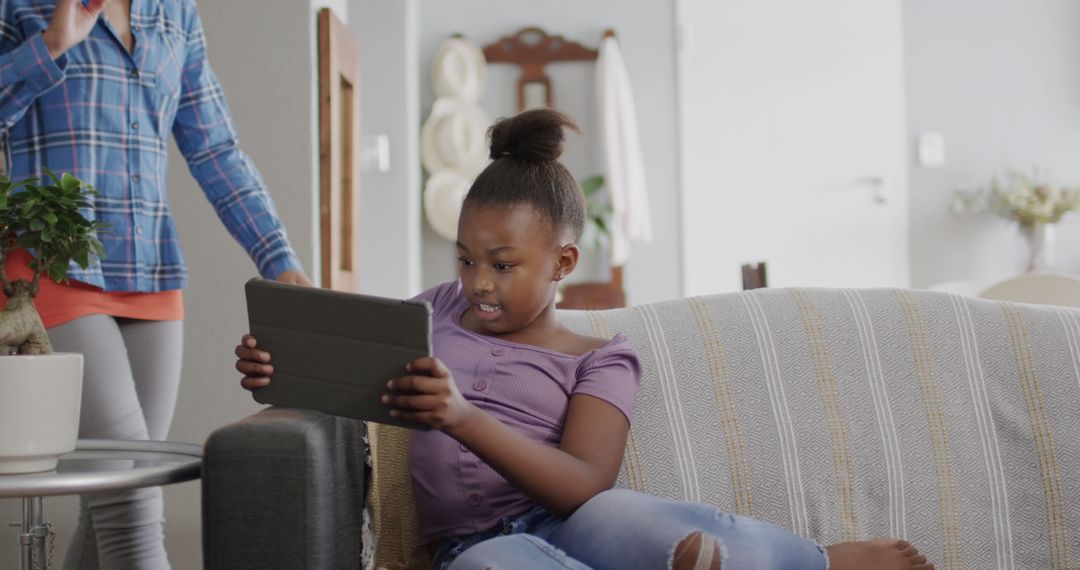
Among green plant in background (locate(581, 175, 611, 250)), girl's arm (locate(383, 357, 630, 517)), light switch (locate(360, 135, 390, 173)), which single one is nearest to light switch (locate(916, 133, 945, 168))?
green plant in background (locate(581, 175, 611, 250))

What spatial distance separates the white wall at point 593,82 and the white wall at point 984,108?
4.07ft

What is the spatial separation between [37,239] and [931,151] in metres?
4.90

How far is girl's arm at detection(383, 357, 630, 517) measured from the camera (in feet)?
3.72

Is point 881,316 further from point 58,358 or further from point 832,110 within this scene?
point 832,110

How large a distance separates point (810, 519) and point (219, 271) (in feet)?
5.17

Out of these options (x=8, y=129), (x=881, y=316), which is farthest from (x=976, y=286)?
(x=8, y=129)

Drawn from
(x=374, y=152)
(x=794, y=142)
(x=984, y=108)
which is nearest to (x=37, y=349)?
(x=374, y=152)

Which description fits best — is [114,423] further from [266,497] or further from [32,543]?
[266,497]

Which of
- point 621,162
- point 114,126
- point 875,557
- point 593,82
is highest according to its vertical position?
point 593,82

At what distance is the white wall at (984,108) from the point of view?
5410mm

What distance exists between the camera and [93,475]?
1173 mm

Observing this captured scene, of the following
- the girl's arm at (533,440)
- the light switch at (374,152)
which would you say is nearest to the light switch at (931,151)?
A: the light switch at (374,152)

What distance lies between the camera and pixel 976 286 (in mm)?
3473

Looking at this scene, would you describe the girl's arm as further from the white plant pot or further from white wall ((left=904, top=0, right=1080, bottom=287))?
white wall ((left=904, top=0, right=1080, bottom=287))
